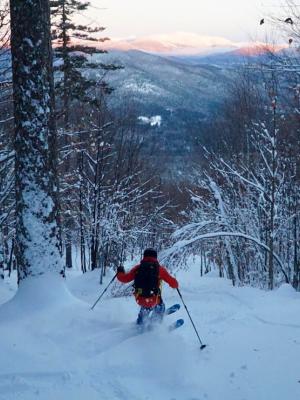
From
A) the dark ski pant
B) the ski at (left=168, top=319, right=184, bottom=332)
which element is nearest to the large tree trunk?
the dark ski pant

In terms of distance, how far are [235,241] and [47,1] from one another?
1203cm

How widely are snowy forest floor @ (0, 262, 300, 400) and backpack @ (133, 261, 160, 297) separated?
45 cm

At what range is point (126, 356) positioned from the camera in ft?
17.9

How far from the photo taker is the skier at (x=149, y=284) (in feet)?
21.9

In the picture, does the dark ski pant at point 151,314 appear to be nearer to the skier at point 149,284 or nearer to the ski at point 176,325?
the skier at point 149,284

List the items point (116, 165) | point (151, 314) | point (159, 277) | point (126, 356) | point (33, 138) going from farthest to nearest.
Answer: point (116, 165)
point (159, 277)
point (151, 314)
point (33, 138)
point (126, 356)

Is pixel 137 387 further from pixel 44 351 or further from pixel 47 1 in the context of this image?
pixel 47 1

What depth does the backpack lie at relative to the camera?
670cm

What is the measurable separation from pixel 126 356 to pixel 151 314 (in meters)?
1.24

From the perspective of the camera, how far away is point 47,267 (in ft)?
20.9

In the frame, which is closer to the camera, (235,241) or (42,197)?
(42,197)

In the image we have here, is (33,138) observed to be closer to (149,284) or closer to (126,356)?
(149,284)

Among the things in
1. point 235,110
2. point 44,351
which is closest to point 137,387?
point 44,351

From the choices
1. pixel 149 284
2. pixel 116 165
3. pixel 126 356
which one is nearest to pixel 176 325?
pixel 149 284
